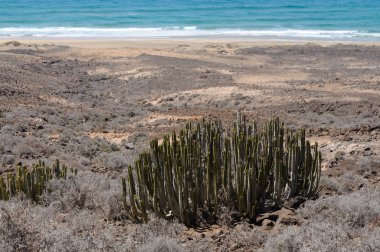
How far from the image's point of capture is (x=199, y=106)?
23.8 meters

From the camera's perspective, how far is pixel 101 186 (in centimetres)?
939

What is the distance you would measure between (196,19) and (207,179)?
77430 millimetres

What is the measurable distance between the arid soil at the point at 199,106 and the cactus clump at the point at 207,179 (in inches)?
12.6

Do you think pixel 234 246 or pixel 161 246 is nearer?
pixel 161 246

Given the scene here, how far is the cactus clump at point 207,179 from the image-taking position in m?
7.53

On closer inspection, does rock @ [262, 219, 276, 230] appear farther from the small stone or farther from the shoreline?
the shoreline

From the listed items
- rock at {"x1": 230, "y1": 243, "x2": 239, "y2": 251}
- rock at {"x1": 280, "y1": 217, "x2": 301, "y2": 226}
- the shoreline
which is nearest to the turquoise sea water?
the shoreline

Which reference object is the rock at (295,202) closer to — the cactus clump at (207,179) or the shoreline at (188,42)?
the cactus clump at (207,179)

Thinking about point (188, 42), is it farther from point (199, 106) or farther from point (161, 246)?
point (161, 246)

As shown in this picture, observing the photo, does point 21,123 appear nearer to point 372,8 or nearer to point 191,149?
point 191,149

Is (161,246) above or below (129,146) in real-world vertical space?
above

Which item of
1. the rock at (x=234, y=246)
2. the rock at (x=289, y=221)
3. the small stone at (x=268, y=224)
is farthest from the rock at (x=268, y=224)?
the rock at (x=234, y=246)

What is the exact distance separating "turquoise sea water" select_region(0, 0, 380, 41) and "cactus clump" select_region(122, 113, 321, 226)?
54.1m

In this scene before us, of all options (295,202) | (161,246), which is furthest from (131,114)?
(161,246)
